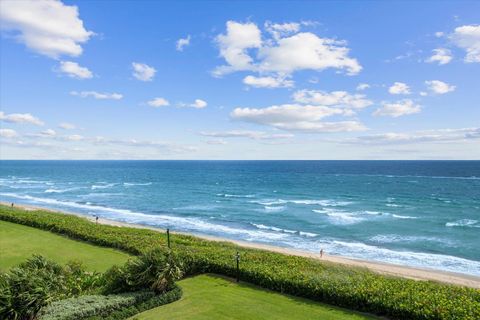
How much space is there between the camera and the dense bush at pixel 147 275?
55.4 ft

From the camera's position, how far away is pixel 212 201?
70.2m

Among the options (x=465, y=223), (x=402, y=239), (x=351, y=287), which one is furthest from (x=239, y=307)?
(x=465, y=223)

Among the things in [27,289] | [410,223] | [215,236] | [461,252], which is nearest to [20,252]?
[27,289]

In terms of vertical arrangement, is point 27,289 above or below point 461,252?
above

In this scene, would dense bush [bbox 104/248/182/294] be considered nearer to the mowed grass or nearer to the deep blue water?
the mowed grass

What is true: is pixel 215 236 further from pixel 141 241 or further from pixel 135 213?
pixel 135 213

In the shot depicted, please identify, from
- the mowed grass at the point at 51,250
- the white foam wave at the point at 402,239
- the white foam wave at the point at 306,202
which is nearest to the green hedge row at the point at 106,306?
the mowed grass at the point at 51,250

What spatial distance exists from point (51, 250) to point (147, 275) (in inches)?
559

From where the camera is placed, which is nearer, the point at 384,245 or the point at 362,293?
the point at 362,293

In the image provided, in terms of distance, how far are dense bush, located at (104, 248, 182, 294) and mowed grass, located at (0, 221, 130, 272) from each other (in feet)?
20.1

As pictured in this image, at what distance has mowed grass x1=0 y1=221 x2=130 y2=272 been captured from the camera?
79.4ft

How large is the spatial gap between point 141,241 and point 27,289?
13552 mm

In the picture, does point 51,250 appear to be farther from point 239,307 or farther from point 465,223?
point 465,223

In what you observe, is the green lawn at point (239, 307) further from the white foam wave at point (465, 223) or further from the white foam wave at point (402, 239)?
the white foam wave at point (465, 223)
